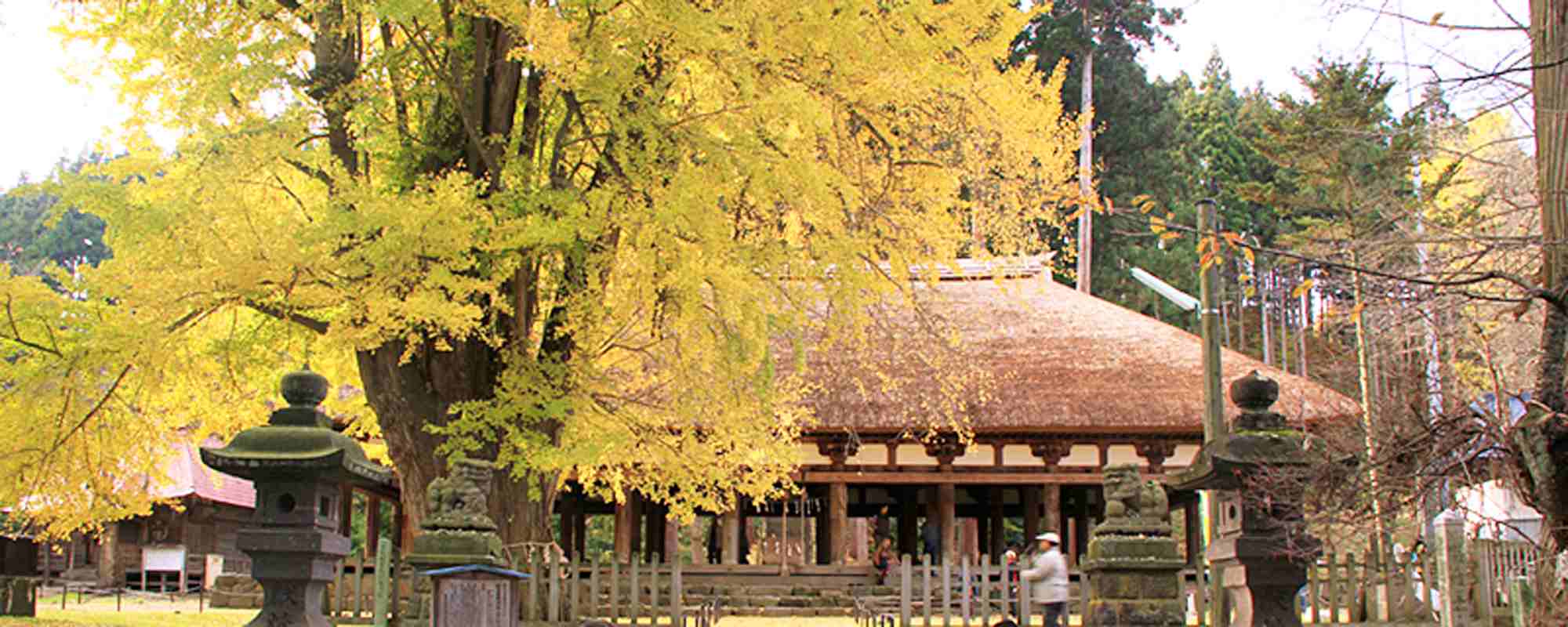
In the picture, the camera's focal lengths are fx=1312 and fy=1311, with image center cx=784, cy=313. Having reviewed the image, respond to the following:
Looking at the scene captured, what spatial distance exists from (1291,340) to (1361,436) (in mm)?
37637

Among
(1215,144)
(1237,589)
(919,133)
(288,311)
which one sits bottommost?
(1237,589)

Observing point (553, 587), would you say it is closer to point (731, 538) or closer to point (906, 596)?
point (906, 596)

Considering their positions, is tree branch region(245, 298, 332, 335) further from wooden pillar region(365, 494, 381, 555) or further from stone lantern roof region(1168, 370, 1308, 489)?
wooden pillar region(365, 494, 381, 555)

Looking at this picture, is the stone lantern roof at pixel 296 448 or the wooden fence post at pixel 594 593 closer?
the stone lantern roof at pixel 296 448

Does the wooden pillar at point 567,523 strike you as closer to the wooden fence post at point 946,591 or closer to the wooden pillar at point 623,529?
the wooden pillar at point 623,529

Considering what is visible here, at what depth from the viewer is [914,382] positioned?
20.5 meters

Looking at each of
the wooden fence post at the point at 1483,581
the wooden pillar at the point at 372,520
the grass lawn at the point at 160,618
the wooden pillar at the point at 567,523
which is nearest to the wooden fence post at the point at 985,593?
the grass lawn at the point at 160,618

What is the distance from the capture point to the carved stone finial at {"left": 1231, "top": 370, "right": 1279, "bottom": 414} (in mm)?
9594

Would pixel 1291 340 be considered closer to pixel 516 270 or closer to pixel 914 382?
pixel 914 382

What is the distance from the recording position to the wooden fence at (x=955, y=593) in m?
12.3

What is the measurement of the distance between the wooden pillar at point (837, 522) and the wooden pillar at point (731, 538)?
145cm

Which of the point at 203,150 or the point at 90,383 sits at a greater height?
the point at 203,150

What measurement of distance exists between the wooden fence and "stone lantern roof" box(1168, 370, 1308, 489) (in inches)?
77.9

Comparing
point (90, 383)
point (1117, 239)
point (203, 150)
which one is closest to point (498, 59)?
point (203, 150)
